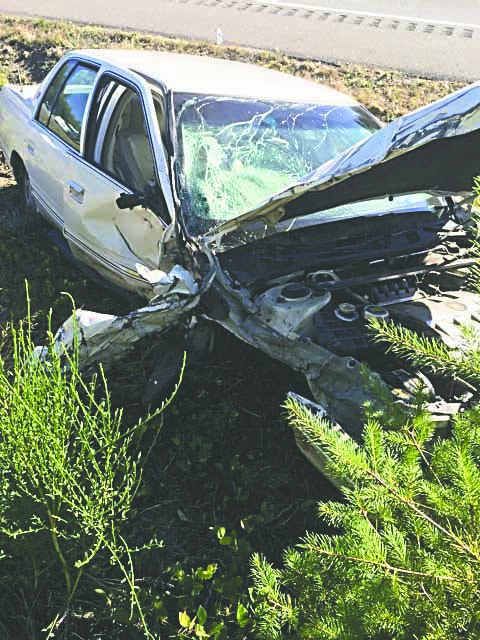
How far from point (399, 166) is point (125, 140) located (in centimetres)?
184

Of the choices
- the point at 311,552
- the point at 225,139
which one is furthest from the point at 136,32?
the point at 311,552

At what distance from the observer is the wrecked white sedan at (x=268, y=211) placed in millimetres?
2904

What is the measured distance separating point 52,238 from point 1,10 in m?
8.03

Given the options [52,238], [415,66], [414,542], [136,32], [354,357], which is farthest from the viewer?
[136,32]

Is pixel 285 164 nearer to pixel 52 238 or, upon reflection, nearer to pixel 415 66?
pixel 52 238

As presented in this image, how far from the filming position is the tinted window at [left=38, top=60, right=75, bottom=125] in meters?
4.80

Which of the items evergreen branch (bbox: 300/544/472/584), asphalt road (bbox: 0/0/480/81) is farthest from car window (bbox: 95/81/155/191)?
asphalt road (bbox: 0/0/480/81)

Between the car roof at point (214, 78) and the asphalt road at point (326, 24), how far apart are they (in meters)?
5.04

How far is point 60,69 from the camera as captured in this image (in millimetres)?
4875

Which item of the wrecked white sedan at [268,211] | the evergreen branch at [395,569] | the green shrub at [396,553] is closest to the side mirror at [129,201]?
the wrecked white sedan at [268,211]

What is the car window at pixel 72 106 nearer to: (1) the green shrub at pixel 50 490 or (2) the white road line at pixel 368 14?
(1) the green shrub at pixel 50 490

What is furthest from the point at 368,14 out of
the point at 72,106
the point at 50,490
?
the point at 50,490

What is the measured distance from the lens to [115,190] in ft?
12.6

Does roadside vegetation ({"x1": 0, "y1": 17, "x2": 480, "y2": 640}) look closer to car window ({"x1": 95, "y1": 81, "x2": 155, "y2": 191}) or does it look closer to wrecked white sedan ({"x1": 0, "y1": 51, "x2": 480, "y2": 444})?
wrecked white sedan ({"x1": 0, "y1": 51, "x2": 480, "y2": 444})
